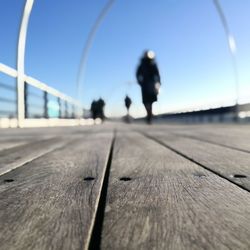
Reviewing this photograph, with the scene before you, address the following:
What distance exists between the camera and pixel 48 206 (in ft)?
4.06

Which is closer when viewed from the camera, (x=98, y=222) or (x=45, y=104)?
(x=98, y=222)

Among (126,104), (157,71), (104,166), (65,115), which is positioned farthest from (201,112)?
(104,166)

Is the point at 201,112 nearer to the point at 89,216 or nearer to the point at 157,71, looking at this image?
the point at 157,71

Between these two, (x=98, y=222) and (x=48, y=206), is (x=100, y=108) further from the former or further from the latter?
(x=98, y=222)

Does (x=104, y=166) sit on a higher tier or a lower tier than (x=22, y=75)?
lower

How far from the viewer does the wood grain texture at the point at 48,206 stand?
0.92 meters

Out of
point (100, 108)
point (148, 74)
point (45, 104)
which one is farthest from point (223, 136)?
point (100, 108)

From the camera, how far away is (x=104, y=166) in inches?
82.1

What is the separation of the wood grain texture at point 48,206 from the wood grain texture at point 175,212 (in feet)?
0.20

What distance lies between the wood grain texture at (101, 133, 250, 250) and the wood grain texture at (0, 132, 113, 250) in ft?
0.20

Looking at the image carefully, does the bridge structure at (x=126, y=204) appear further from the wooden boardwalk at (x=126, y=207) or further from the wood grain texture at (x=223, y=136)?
the wood grain texture at (x=223, y=136)

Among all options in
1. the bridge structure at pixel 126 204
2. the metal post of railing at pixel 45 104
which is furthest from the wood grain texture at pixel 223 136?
the metal post of railing at pixel 45 104

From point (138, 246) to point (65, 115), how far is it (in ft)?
53.7

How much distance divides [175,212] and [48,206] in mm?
360
